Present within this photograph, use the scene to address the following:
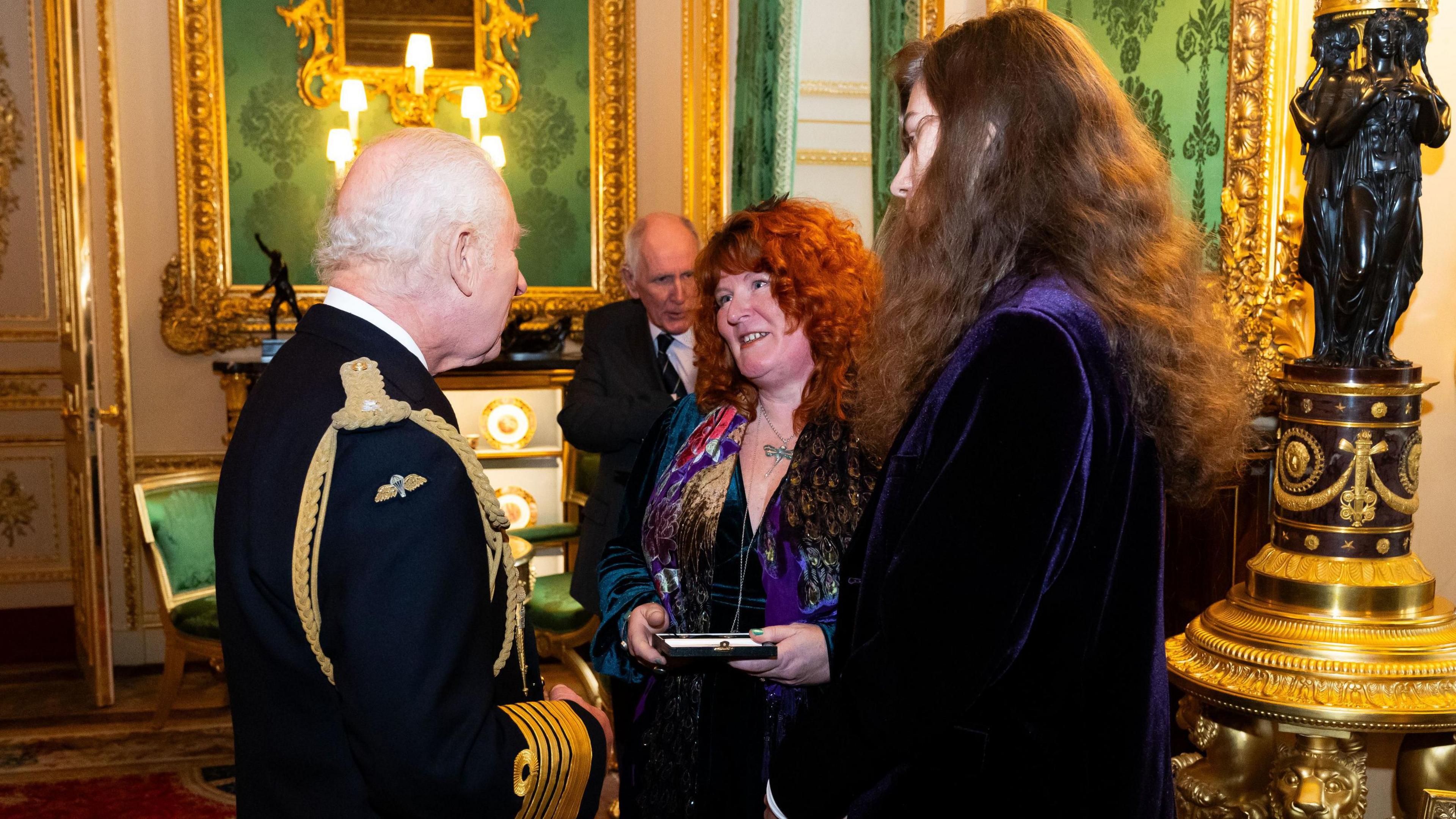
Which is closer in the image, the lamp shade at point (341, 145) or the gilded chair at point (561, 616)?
the gilded chair at point (561, 616)

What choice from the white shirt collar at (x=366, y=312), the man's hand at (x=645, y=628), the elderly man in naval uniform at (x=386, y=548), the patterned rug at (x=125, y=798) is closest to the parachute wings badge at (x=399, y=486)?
the elderly man in naval uniform at (x=386, y=548)

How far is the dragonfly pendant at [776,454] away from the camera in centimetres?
200

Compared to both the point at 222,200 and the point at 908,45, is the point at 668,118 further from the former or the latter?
the point at 908,45

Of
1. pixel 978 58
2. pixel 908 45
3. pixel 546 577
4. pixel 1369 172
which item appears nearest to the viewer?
pixel 978 58

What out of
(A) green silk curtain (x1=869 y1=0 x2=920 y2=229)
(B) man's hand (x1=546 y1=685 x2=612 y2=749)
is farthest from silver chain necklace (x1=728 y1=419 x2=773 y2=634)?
(A) green silk curtain (x1=869 y1=0 x2=920 y2=229)

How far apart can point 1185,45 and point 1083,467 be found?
2.52 metres

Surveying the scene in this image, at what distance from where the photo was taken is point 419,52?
5.01m


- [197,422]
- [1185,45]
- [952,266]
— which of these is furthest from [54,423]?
[952,266]

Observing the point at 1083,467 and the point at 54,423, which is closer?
the point at 1083,467

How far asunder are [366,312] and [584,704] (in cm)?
58

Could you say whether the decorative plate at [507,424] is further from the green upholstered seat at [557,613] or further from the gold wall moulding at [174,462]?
the gold wall moulding at [174,462]

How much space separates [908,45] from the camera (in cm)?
146

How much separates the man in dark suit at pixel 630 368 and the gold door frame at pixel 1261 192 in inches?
37.9

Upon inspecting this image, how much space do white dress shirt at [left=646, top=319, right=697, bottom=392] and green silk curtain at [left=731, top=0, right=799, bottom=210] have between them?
48cm
